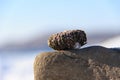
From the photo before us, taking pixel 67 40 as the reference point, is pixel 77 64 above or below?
below

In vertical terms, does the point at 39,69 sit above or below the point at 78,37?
below

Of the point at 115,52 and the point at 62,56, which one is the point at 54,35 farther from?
the point at 115,52

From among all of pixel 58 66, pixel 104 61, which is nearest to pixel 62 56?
pixel 58 66

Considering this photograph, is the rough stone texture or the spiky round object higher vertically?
the spiky round object
